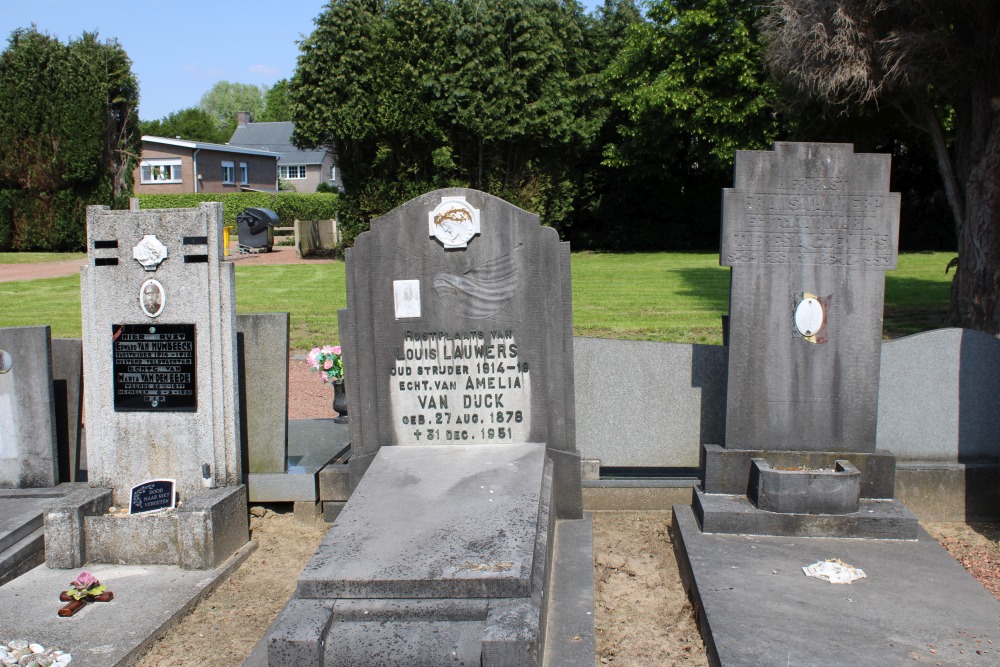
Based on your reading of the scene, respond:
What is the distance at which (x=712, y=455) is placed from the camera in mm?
5434

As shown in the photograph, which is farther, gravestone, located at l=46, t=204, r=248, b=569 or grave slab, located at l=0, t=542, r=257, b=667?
gravestone, located at l=46, t=204, r=248, b=569

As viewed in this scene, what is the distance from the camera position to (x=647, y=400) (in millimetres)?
5988

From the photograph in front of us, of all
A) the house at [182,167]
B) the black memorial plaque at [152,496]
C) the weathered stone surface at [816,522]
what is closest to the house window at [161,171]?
the house at [182,167]

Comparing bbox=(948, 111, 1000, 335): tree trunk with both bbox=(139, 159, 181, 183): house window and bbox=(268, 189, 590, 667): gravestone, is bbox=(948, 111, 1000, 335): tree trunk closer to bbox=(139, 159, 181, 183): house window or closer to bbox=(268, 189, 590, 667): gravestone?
bbox=(268, 189, 590, 667): gravestone

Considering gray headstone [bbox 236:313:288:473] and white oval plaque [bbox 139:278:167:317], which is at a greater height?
white oval plaque [bbox 139:278:167:317]

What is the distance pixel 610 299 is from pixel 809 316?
1081 cm

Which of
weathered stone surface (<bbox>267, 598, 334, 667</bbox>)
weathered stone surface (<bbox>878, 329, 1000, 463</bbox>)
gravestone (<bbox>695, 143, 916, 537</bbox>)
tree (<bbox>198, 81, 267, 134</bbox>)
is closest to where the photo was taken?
weathered stone surface (<bbox>267, 598, 334, 667</bbox>)

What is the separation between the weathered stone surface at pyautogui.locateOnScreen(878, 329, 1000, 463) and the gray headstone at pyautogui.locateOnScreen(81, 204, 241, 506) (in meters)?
4.28

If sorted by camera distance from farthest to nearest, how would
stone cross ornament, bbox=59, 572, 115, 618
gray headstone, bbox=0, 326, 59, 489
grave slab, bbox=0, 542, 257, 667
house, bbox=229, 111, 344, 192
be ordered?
house, bbox=229, 111, 344, 192
gray headstone, bbox=0, 326, 59, 489
stone cross ornament, bbox=59, 572, 115, 618
grave slab, bbox=0, 542, 257, 667

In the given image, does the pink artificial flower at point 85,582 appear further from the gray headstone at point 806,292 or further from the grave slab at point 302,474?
the gray headstone at point 806,292

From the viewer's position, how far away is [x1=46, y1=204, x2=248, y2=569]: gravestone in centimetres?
530

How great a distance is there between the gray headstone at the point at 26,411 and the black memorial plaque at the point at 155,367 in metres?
0.58

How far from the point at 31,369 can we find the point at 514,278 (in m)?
3.11

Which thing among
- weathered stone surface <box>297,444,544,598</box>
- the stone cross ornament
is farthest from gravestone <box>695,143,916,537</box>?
the stone cross ornament
